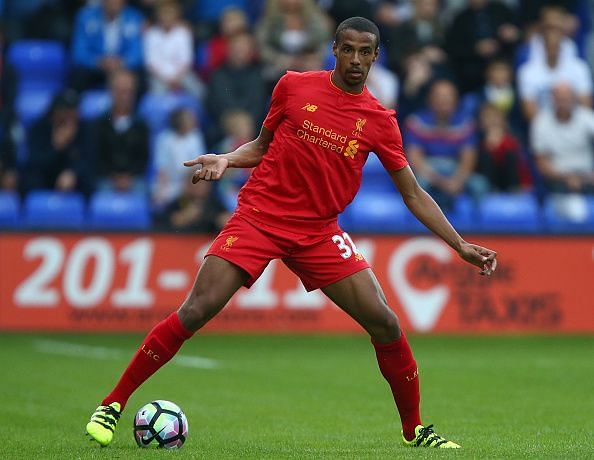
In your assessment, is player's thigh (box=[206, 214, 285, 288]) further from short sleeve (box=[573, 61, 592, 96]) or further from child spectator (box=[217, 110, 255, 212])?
short sleeve (box=[573, 61, 592, 96])

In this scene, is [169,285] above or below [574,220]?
below

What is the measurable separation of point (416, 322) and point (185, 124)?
14.2 feet

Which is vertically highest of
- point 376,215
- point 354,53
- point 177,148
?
point 354,53

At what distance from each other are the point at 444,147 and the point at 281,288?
3.34 metres

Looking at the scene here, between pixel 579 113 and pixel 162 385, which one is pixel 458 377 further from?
pixel 579 113

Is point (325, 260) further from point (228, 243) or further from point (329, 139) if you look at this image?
point (329, 139)

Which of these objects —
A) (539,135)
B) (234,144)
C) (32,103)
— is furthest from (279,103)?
(32,103)

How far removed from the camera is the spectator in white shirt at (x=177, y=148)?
57.4 feet

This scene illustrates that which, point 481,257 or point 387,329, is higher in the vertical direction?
point 481,257

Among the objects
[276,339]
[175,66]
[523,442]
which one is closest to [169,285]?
[276,339]

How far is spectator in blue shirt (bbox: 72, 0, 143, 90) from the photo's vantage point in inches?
739

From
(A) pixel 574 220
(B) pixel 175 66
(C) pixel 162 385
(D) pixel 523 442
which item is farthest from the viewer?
(B) pixel 175 66

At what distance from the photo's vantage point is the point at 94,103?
1864 cm

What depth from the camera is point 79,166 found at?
57.1 ft
